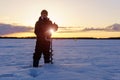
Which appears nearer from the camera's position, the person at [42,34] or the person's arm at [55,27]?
the person at [42,34]

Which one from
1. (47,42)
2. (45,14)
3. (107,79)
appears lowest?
(107,79)

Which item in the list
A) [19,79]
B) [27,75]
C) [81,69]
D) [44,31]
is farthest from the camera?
[44,31]

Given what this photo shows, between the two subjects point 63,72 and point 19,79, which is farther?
point 63,72

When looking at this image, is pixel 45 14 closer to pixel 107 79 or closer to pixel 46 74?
pixel 46 74

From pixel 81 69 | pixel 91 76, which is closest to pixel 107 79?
pixel 91 76

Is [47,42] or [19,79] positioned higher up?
[47,42]

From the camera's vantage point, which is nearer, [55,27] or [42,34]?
[42,34]

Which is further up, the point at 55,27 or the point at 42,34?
the point at 55,27

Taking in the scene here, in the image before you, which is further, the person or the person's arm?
the person's arm

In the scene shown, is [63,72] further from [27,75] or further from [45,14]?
[45,14]

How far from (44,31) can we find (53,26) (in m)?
0.35

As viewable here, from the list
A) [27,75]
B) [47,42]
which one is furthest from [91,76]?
[47,42]

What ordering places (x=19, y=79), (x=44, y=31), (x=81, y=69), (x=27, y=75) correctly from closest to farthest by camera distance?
(x=19, y=79) → (x=27, y=75) → (x=81, y=69) → (x=44, y=31)

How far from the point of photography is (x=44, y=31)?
9.59 m
